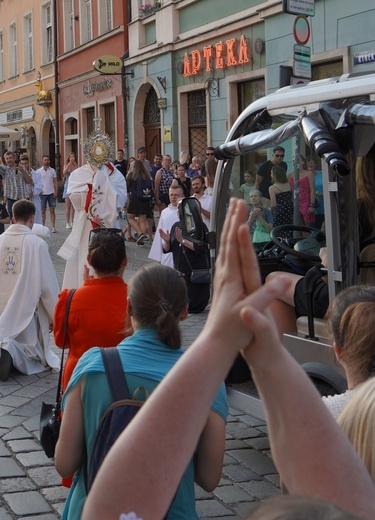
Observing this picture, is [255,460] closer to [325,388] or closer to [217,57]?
[325,388]

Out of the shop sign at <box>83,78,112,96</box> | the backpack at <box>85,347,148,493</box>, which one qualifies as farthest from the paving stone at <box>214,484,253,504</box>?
the shop sign at <box>83,78,112,96</box>

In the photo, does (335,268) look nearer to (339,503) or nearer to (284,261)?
(284,261)

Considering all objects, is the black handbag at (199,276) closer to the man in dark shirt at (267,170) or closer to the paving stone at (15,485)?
the man in dark shirt at (267,170)

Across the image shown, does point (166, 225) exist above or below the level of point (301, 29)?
below

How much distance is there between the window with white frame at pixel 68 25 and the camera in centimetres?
3302

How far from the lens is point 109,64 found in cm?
2647

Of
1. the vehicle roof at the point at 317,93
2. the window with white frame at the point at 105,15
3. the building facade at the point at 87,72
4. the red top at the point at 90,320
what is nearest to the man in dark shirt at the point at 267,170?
the vehicle roof at the point at 317,93

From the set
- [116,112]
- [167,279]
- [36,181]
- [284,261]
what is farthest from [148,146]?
[167,279]

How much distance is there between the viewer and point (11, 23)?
41.2 meters

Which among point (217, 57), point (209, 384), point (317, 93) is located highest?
point (217, 57)

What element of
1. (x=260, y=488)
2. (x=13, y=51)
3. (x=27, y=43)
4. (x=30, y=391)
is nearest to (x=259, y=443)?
(x=260, y=488)

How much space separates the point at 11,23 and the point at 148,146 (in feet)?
56.1

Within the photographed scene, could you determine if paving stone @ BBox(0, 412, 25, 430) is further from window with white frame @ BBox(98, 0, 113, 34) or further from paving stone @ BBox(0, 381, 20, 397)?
window with white frame @ BBox(98, 0, 113, 34)

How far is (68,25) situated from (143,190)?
54.8 feet
